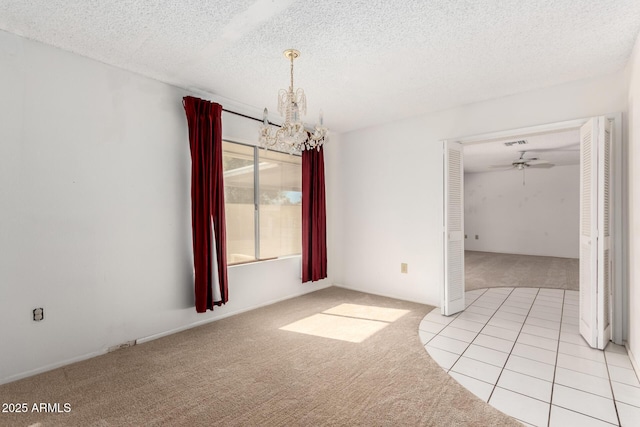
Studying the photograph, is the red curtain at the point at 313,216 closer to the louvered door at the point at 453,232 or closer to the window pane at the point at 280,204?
the window pane at the point at 280,204

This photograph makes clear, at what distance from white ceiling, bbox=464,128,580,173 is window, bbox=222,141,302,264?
2.93 meters

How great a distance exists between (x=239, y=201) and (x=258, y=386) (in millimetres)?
2230

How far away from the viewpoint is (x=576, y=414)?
191cm

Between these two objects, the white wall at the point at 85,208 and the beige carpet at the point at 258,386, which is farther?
the white wall at the point at 85,208

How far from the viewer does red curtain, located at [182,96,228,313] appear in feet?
10.6

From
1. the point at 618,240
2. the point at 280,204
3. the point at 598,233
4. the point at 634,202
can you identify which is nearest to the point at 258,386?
the point at 280,204

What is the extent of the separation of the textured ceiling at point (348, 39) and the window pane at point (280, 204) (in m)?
1.15

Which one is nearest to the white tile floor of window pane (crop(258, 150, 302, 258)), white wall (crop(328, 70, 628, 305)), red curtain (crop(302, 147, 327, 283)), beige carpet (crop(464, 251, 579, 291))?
white wall (crop(328, 70, 628, 305))

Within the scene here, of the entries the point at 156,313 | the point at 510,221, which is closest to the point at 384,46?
the point at 156,313

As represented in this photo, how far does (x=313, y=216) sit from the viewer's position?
4660mm

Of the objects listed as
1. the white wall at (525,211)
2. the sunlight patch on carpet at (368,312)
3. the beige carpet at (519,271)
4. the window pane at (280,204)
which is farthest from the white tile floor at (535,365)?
the white wall at (525,211)

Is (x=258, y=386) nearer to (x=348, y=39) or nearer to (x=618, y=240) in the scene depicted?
(x=348, y=39)

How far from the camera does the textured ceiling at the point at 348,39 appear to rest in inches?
80.4

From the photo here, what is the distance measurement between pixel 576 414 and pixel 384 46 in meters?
2.84
